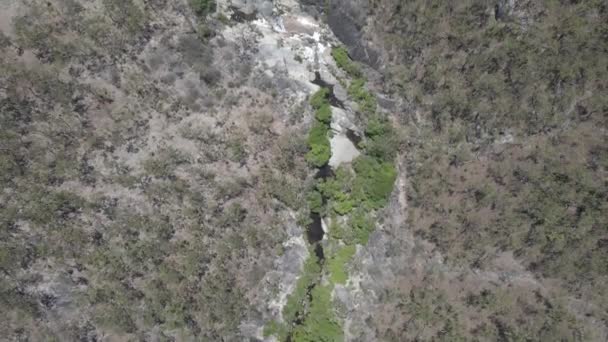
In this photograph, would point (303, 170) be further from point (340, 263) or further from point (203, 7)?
point (203, 7)

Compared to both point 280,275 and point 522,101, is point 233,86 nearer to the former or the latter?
point 280,275

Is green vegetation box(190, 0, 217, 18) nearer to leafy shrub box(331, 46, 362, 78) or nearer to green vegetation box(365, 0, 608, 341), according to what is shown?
leafy shrub box(331, 46, 362, 78)

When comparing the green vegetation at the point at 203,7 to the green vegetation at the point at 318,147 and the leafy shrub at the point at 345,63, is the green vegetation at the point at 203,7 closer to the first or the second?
the leafy shrub at the point at 345,63

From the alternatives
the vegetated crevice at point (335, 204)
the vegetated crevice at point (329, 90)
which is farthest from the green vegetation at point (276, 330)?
the vegetated crevice at point (329, 90)

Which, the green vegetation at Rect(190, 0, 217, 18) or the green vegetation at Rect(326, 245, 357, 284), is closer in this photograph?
the green vegetation at Rect(190, 0, 217, 18)

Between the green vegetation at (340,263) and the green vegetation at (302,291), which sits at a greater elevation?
the green vegetation at (340,263)

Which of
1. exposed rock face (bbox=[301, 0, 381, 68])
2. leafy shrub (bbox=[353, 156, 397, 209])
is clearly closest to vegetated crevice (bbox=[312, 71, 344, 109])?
exposed rock face (bbox=[301, 0, 381, 68])

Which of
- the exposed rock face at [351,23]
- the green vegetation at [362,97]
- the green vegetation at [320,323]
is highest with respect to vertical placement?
the exposed rock face at [351,23]

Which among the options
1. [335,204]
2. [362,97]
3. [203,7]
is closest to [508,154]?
[362,97]

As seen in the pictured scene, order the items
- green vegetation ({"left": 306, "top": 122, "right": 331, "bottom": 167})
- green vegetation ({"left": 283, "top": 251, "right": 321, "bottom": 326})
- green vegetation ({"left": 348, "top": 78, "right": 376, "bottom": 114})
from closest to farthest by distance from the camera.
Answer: green vegetation ({"left": 283, "top": 251, "right": 321, "bottom": 326}), green vegetation ({"left": 306, "top": 122, "right": 331, "bottom": 167}), green vegetation ({"left": 348, "top": 78, "right": 376, "bottom": 114})

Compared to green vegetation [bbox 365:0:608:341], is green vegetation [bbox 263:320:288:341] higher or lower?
lower

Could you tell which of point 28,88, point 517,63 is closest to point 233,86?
point 28,88
